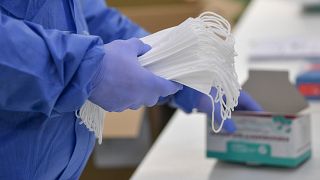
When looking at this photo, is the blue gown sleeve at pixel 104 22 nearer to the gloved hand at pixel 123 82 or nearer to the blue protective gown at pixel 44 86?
the blue protective gown at pixel 44 86

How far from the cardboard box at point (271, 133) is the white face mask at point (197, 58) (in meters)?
0.31

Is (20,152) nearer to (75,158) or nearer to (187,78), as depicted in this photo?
(75,158)

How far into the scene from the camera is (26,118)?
1057 mm

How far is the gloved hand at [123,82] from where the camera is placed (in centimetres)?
98

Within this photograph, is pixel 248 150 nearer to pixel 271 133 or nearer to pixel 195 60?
pixel 271 133

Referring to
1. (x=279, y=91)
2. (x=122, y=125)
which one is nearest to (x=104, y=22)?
(x=279, y=91)

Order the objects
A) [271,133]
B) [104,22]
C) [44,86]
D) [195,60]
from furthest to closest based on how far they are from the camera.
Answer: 1. [104,22]
2. [271,133]
3. [195,60]
4. [44,86]

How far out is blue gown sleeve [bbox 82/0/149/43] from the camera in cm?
146

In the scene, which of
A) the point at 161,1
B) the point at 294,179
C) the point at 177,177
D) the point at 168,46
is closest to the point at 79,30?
the point at 168,46

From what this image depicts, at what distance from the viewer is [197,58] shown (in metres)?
1.05

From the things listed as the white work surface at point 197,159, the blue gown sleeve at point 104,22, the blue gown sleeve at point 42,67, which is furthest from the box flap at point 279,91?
the blue gown sleeve at point 42,67

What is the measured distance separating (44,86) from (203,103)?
56 centimetres

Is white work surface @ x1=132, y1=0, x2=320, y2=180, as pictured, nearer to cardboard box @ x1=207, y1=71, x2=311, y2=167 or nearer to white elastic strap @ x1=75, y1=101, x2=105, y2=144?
cardboard box @ x1=207, y1=71, x2=311, y2=167

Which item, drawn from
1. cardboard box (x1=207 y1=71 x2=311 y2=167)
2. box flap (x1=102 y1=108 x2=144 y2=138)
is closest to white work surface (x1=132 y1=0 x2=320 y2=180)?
cardboard box (x1=207 y1=71 x2=311 y2=167)
